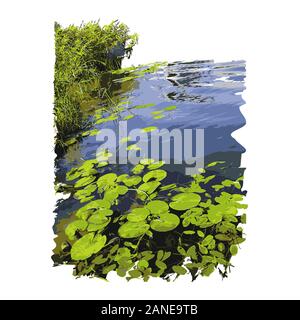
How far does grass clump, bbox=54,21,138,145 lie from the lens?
207 centimetres

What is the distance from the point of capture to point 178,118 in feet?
6.49

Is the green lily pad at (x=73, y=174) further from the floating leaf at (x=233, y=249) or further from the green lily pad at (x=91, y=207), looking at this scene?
the floating leaf at (x=233, y=249)

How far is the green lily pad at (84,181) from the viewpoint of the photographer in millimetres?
2006

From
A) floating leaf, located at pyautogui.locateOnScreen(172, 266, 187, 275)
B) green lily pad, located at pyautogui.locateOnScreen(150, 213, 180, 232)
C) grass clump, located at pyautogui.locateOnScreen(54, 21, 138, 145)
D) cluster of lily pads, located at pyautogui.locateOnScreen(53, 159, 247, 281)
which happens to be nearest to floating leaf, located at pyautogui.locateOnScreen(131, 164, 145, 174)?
cluster of lily pads, located at pyautogui.locateOnScreen(53, 159, 247, 281)

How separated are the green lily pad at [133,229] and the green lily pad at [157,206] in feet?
0.25

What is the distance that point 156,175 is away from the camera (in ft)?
6.37

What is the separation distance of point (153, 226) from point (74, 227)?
15.0 inches

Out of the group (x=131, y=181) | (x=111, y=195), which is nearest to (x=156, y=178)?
(x=131, y=181)

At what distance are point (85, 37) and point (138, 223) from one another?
98 cm

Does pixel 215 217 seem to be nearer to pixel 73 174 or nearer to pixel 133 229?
pixel 133 229

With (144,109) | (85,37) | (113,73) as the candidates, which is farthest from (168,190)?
(85,37)

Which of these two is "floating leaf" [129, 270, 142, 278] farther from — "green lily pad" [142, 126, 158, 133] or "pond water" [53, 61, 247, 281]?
"green lily pad" [142, 126, 158, 133]

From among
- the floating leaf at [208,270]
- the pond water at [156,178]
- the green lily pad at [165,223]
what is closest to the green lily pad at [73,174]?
the pond water at [156,178]

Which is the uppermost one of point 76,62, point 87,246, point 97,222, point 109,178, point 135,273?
point 76,62
